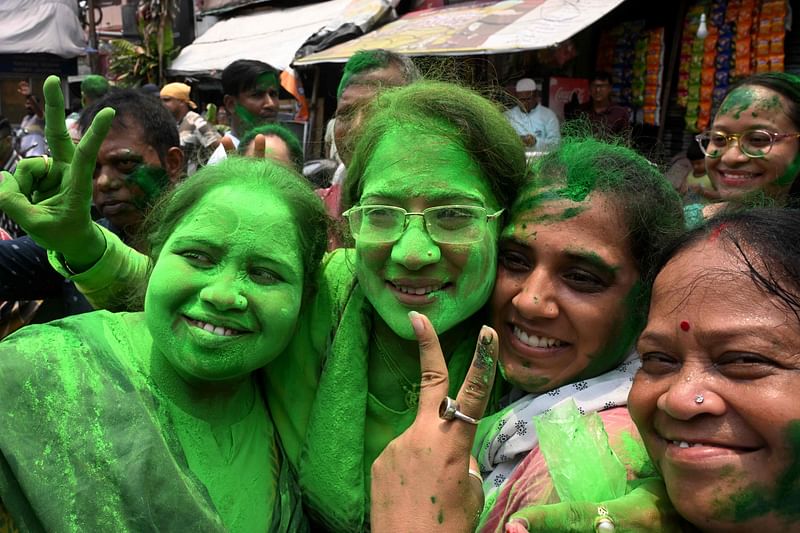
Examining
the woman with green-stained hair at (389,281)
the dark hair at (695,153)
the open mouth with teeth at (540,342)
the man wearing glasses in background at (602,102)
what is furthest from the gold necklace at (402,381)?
the man wearing glasses in background at (602,102)

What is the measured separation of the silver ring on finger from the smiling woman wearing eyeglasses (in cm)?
189

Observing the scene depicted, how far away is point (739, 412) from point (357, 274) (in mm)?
952

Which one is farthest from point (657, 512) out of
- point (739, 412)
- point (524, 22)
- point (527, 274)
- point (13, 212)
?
point (524, 22)

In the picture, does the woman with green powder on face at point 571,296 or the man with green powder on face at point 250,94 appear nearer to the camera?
the woman with green powder on face at point 571,296

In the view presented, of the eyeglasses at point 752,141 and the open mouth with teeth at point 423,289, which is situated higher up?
the open mouth with teeth at point 423,289

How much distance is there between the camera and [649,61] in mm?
6973

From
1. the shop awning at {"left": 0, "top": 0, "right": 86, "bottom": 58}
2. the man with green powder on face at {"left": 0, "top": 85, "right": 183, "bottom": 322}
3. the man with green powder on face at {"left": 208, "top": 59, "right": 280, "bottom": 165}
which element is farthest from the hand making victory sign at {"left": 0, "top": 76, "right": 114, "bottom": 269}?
the shop awning at {"left": 0, "top": 0, "right": 86, "bottom": 58}

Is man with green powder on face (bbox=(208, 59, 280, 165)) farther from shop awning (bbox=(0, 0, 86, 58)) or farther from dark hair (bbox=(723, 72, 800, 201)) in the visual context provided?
shop awning (bbox=(0, 0, 86, 58))

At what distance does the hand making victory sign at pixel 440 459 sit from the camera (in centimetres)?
125

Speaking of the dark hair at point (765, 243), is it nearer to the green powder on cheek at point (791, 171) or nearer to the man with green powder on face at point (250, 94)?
the green powder on cheek at point (791, 171)

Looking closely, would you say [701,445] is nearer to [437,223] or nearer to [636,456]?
[636,456]

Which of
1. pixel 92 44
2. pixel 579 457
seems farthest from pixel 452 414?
pixel 92 44

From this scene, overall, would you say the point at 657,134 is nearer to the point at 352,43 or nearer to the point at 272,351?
the point at 352,43

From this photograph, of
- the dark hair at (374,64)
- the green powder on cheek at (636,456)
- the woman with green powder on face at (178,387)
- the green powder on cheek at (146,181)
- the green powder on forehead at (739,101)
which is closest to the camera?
the green powder on cheek at (636,456)
